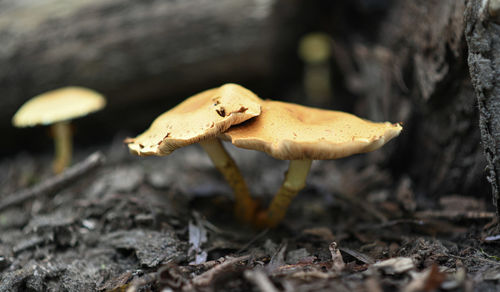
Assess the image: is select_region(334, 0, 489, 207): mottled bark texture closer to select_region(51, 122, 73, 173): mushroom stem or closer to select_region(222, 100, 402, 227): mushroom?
select_region(222, 100, 402, 227): mushroom

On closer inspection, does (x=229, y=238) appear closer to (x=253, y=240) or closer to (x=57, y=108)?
(x=253, y=240)

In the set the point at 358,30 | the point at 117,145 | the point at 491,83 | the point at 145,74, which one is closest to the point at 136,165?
the point at 117,145

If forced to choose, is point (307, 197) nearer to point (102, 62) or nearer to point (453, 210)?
point (453, 210)

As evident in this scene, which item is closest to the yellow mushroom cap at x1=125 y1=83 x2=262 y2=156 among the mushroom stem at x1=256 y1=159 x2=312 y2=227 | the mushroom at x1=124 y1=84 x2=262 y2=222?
the mushroom at x1=124 y1=84 x2=262 y2=222

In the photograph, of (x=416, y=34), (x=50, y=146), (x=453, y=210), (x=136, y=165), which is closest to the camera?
(x=453, y=210)

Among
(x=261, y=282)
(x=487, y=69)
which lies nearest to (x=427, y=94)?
(x=487, y=69)

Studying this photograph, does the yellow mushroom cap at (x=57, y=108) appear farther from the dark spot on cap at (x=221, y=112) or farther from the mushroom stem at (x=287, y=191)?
the mushroom stem at (x=287, y=191)

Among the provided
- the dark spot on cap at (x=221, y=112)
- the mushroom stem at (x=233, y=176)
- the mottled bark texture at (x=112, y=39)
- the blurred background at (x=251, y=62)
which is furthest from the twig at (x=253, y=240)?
the mottled bark texture at (x=112, y=39)
